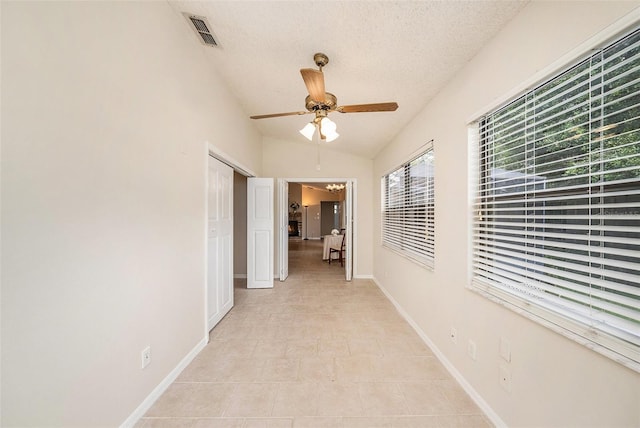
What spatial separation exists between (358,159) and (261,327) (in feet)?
12.1

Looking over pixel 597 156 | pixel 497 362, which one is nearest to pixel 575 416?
pixel 497 362

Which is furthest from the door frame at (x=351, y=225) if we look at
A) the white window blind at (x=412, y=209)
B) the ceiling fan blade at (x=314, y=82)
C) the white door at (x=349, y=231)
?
the ceiling fan blade at (x=314, y=82)

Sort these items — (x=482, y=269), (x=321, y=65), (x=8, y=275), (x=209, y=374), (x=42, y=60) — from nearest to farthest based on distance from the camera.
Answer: (x=8, y=275)
(x=42, y=60)
(x=482, y=269)
(x=209, y=374)
(x=321, y=65)

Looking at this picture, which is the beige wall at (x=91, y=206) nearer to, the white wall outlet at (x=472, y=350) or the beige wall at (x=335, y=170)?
the white wall outlet at (x=472, y=350)

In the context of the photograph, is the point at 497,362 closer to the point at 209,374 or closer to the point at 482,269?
the point at 482,269

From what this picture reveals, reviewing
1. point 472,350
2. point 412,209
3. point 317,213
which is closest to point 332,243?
point 412,209

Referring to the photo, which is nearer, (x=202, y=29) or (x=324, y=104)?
(x=202, y=29)

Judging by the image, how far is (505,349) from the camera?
151cm

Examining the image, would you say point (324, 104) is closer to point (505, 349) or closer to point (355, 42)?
point (355, 42)

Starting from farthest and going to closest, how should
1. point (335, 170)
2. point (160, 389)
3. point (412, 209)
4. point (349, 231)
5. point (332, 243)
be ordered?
1. point (332, 243)
2. point (335, 170)
3. point (349, 231)
4. point (412, 209)
5. point (160, 389)

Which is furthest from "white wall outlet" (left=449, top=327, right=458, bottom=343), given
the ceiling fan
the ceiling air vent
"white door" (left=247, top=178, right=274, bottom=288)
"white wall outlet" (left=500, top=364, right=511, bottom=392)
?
the ceiling air vent

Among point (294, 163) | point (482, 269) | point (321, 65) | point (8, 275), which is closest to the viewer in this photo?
point (8, 275)

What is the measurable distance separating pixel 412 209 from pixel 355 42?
80.6 inches

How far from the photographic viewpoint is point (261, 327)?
9.57 feet
